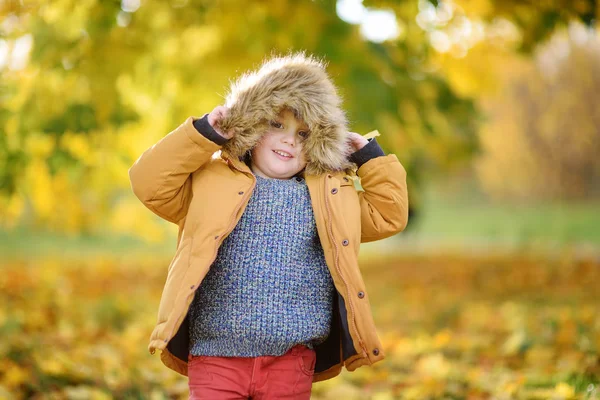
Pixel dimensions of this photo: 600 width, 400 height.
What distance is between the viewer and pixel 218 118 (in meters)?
2.62

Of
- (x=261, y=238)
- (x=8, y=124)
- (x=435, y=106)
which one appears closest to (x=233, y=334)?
(x=261, y=238)

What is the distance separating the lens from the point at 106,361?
456 cm

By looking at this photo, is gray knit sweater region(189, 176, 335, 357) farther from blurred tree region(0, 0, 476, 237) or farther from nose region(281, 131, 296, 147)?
blurred tree region(0, 0, 476, 237)

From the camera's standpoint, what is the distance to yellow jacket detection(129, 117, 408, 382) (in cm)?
248

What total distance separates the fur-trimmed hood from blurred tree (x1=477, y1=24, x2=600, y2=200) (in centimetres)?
1390

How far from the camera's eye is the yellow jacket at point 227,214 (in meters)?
2.48

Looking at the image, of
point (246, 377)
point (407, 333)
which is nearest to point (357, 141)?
point (246, 377)

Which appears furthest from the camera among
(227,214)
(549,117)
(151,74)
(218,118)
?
(549,117)

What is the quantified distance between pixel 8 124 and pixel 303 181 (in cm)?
323

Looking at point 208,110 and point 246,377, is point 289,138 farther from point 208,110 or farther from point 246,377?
point 208,110

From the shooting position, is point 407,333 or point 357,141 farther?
point 407,333

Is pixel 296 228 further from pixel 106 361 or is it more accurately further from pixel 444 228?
pixel 444 228

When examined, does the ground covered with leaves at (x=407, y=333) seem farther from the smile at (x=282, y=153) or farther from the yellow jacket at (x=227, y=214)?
the smile at (x=282, y=153)

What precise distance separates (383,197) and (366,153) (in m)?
0.19
